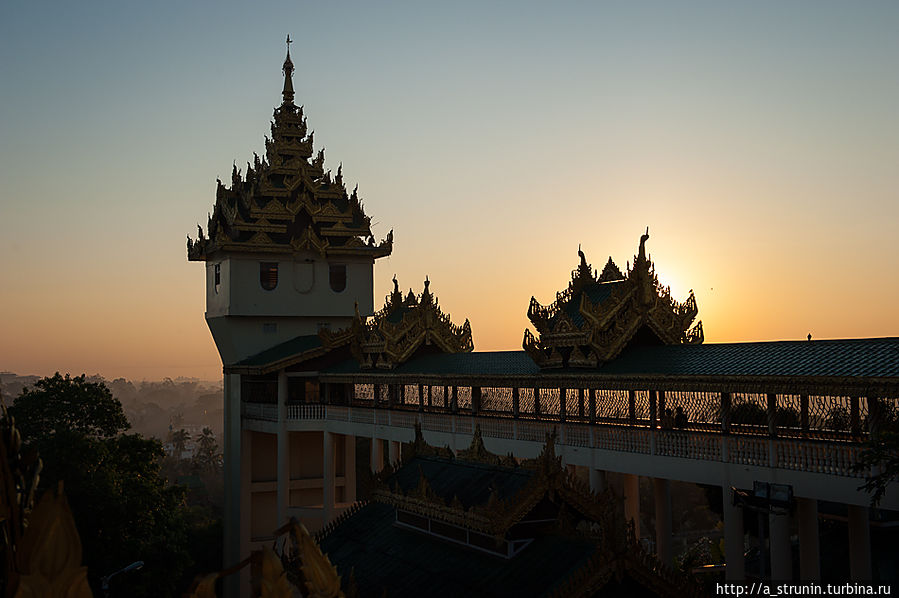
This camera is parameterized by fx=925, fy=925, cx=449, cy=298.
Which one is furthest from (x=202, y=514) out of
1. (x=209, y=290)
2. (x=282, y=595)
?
(x=282, y=595)

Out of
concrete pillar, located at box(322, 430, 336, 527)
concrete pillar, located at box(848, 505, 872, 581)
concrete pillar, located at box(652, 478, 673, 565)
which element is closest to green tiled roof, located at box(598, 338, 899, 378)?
concrete pillar, located at box(652, 478, 673, 565)

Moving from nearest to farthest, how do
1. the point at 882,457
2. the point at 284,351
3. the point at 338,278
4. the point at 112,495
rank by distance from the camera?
the point at 882,457 → the point at 112,495 → the point at 284,351 → the point at 338,278

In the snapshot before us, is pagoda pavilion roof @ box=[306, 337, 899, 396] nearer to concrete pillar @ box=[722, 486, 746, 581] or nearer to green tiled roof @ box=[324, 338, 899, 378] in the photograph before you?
green tiled roof @ box=[324, 338, 899, 378]

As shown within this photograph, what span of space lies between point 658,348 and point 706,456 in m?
3.85

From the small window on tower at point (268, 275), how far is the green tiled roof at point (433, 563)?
827 inches

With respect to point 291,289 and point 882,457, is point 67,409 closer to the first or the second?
point 291,289

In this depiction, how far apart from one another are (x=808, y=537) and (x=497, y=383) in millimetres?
8545

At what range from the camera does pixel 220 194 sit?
129ft

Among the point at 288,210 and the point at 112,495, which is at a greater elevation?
the point at 288,210

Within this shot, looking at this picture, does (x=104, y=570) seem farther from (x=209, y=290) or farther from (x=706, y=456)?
(x=706, y=456)

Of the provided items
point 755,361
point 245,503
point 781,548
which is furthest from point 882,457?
point 245,503

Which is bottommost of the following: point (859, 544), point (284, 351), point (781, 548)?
point (859, 544)

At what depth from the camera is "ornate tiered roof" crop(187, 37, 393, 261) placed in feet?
121

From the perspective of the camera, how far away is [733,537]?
16.2 m
